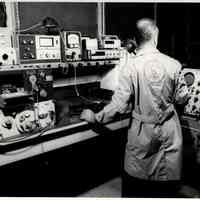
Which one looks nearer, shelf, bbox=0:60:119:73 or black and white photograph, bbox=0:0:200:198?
black and white photograph, bbox=0:0:200:198

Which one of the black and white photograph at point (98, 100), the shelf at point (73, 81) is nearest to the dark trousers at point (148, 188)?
the black and white photograph at point (98, 100)

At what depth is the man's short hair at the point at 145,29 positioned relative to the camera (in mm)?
1696

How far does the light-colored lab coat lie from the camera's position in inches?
68.4

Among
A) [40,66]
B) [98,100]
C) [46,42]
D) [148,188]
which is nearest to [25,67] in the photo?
[40,66]

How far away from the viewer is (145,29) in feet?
5.60

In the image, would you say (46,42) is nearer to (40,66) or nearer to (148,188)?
(40,66)

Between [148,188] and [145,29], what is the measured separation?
1.28 metres

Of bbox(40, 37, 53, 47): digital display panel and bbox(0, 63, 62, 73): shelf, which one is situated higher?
bbox(40, 37, 53, 47): digital display panel

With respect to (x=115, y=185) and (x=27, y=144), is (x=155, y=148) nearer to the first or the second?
(x=27, y=144)

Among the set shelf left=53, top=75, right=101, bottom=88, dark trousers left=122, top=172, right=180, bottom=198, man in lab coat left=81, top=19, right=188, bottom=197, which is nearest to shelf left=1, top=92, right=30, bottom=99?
man in lab coat left=81, top=19, right=188, bottom=197

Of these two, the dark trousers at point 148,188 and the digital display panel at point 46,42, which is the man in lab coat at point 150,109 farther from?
the digital display panel at point 46,42

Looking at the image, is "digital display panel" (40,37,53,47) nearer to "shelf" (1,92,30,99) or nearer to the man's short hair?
"shelf" (1,92,30,99)

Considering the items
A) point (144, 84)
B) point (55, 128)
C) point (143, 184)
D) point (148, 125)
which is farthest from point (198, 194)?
point (55, 128)

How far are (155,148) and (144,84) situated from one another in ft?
1.50
